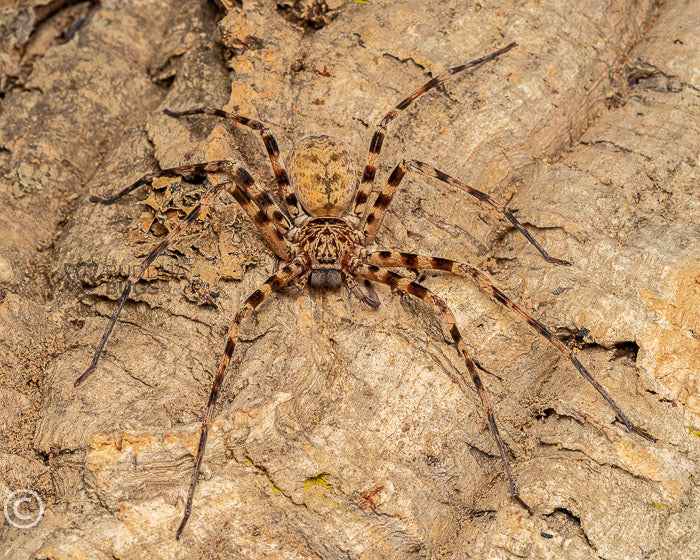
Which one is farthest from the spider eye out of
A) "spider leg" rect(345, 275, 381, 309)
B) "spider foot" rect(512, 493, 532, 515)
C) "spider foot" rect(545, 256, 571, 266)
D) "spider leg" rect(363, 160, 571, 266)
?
"spider foot" rect(512, 493, 532, 515)

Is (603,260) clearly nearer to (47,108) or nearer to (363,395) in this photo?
(363,395)

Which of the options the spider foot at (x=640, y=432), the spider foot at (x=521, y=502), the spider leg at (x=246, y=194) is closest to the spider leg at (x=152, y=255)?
the spider leg at (x=246, y=194)

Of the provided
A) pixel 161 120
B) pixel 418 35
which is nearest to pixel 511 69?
pixel 418 35

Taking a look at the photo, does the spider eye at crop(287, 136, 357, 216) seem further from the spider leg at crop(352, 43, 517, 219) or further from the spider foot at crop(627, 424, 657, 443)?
the spider foot at crop(627, 424, 657, 443)

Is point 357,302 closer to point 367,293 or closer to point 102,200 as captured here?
point 367,293

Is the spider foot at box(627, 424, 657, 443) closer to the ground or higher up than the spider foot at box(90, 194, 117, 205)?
higher up

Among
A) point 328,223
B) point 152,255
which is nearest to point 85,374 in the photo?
point 152,255
